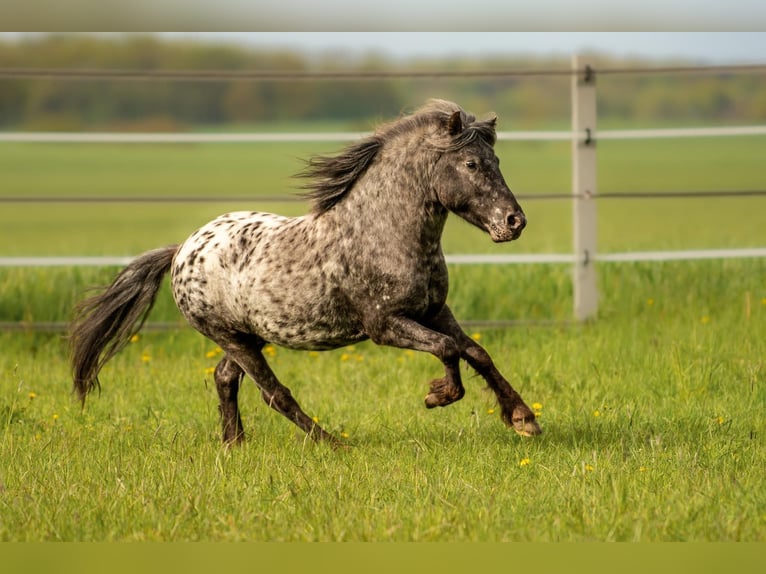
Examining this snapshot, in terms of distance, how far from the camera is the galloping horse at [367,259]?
16.0 ft

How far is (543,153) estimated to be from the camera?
45.7 m

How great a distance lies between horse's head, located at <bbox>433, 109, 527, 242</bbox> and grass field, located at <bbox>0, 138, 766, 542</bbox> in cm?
102

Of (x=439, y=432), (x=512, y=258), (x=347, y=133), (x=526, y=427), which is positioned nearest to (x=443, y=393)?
(x=526, y=427)

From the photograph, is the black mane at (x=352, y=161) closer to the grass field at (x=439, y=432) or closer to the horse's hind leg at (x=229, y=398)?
the horse's hind leg at (x=229, y=398)

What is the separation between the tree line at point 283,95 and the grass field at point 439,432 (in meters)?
37.8

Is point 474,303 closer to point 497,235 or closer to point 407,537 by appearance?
point 497,235

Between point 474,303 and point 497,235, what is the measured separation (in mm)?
3603

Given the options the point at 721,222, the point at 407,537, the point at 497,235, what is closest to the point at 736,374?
the point at 497,235

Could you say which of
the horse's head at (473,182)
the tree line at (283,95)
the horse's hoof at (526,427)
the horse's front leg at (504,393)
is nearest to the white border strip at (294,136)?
the horse's head at (473,182)

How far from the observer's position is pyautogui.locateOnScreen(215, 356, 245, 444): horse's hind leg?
18.2 feet

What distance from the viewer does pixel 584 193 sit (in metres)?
8.23

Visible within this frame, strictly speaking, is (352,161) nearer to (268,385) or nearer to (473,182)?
(473,182)

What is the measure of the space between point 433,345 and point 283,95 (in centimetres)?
5687

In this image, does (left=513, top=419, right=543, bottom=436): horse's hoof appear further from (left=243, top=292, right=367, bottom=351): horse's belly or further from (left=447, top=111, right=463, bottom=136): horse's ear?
(left=447, top=111, right=463, bottom=136): horse's ear
